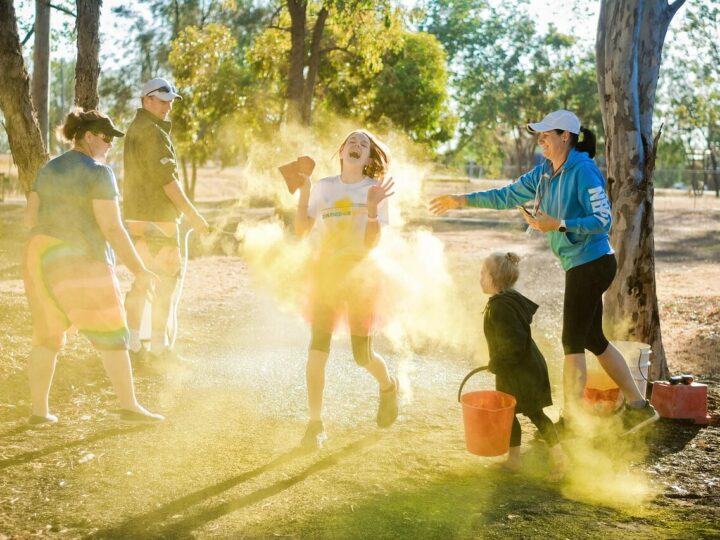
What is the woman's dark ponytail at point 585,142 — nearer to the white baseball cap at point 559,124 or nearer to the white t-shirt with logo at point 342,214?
the white baseball cap at point 559,124

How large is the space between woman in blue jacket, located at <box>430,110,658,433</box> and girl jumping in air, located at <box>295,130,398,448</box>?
0.96 metres

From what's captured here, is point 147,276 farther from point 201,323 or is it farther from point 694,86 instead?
point 694,86

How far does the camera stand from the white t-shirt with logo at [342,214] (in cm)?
521

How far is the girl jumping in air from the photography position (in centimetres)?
517

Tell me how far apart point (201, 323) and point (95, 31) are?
3.44 meters

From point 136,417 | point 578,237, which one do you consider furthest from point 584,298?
point 136,417

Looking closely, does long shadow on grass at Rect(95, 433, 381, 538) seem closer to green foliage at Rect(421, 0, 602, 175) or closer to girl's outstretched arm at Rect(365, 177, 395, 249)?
girl's outstretched arm at Rect(365, 177, 395, 249)

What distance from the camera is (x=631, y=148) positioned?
21.9 ft

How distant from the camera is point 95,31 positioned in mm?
9305

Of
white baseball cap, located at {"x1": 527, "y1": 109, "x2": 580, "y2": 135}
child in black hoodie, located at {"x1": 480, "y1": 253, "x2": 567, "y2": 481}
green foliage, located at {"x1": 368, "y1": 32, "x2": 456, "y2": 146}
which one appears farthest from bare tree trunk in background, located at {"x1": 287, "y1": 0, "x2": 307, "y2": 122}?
child in black hoodie, located at {"x1": 480, "y1": 253, "x2": 567, "y2": 481}

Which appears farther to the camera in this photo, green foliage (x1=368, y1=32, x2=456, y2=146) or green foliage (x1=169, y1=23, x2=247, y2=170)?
green foliage (x1=368, y1=32, x2=456, y2=146)

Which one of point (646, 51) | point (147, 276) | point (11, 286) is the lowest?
point (11, 286)

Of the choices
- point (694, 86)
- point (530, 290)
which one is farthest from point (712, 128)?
point (530, 290)

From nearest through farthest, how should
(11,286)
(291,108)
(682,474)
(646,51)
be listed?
1. (682,474)
2. (646,51)
3. (11,286)
4. (291,108)
